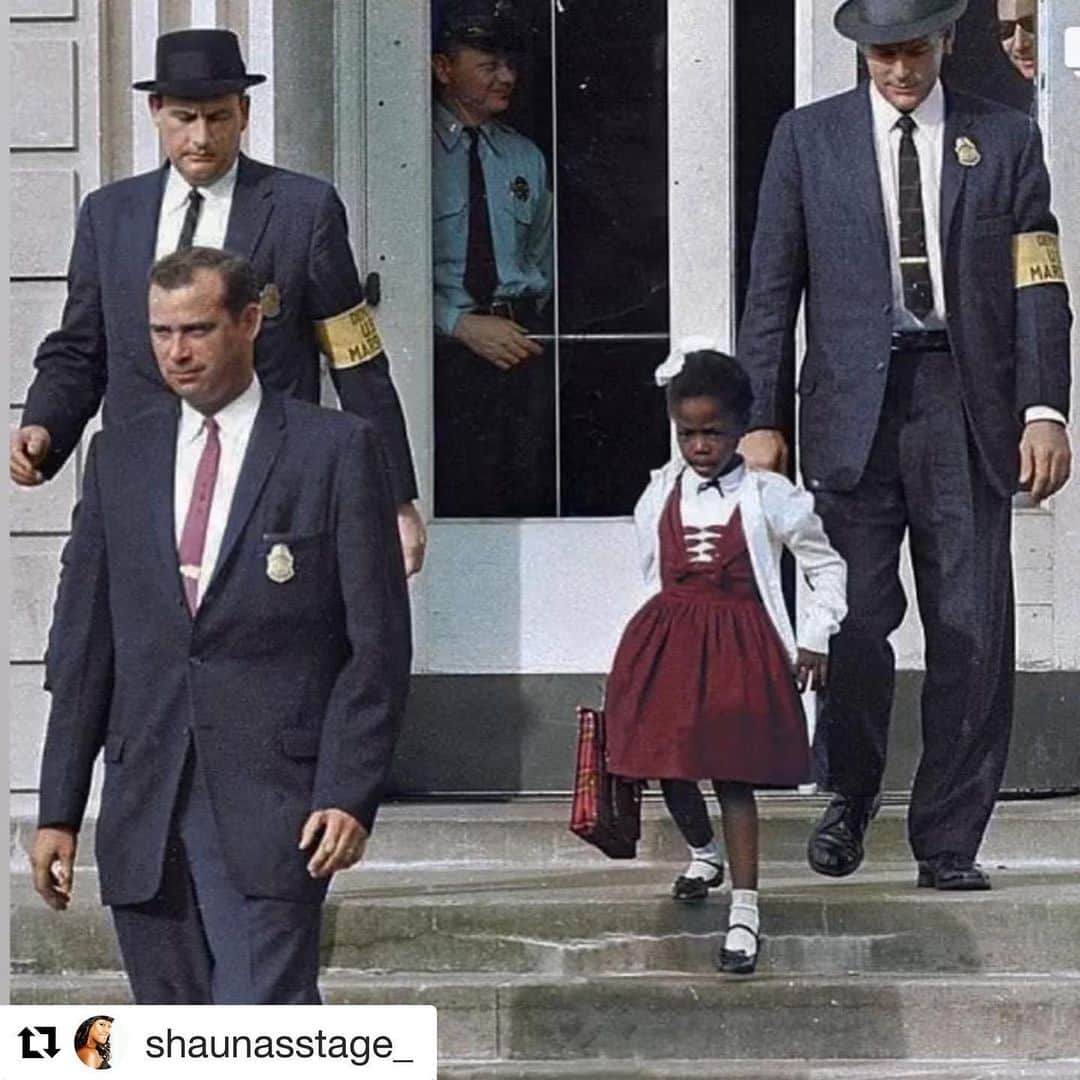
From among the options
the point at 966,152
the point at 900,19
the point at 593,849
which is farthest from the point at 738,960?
the point at 900,19

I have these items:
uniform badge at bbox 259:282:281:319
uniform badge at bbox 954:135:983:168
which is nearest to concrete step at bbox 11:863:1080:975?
uniform badge at bbox 259:282:281:319

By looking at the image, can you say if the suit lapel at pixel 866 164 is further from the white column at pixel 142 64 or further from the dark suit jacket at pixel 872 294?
the white column at pixel 142 64

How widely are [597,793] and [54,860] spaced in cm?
101

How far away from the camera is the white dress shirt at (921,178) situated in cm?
581

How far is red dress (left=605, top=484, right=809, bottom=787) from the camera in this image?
18.7 feet

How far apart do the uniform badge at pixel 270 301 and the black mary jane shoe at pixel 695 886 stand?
4.08 ft

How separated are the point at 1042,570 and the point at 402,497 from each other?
1.38 m

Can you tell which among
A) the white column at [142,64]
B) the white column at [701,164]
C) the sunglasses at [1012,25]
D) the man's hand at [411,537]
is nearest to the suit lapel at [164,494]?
the man's hand at [411,537]

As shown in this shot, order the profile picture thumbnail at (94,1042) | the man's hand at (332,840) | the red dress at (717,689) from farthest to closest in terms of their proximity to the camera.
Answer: the red dress at (717,689), the profile picture thumbnail at (94,1042), the man's hand at (332,840)

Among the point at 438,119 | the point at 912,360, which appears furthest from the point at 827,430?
the point at 438,119

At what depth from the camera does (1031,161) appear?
19.3 feet

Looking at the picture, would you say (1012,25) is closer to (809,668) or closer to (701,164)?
(701,164)

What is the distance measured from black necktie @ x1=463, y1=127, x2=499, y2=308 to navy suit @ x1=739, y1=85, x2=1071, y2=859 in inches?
24.3

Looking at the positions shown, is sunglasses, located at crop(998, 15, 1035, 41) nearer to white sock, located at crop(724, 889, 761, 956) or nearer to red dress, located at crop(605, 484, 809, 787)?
red dress, located at crop(605, 484, 809, 787)
